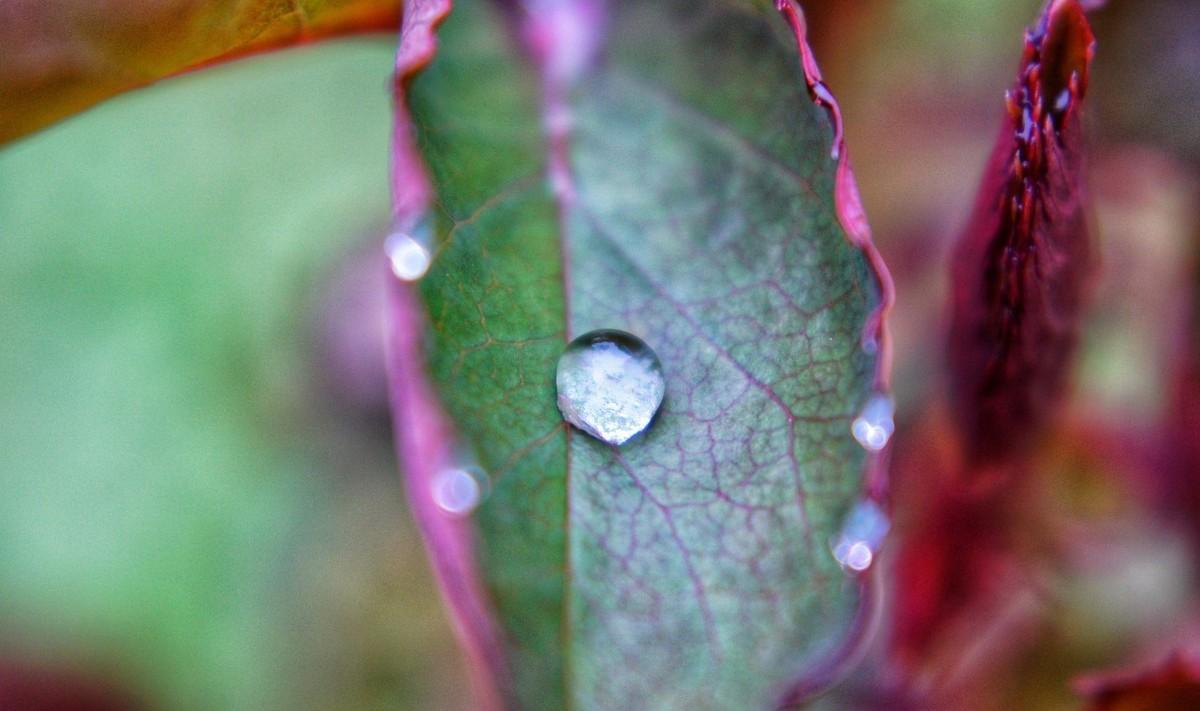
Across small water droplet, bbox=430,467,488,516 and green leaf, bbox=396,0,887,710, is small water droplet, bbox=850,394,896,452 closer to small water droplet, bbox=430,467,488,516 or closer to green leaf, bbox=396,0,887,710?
green leaf, bbox=396,0,887,710

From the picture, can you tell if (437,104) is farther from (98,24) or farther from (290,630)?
(290,630)

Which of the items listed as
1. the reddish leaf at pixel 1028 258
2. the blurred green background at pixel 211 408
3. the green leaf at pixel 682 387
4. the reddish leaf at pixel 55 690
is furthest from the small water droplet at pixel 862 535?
the reddish leaf at pixel 55 690

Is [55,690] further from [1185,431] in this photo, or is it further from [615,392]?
[1185,431]

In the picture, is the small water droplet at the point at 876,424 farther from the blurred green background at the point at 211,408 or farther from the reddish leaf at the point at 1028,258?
the blurred green background at the point at 211,408

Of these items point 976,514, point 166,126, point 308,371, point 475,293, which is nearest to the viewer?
point 475,293

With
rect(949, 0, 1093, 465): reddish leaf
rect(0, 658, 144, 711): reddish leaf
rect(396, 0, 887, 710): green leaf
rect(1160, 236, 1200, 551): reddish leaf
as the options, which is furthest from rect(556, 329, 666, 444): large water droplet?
rect(0, 658, 144, 711): reddish leaf

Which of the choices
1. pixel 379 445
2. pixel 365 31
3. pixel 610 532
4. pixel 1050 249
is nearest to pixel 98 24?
pixel 365 31

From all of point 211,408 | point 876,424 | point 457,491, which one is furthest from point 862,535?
point 211,408
